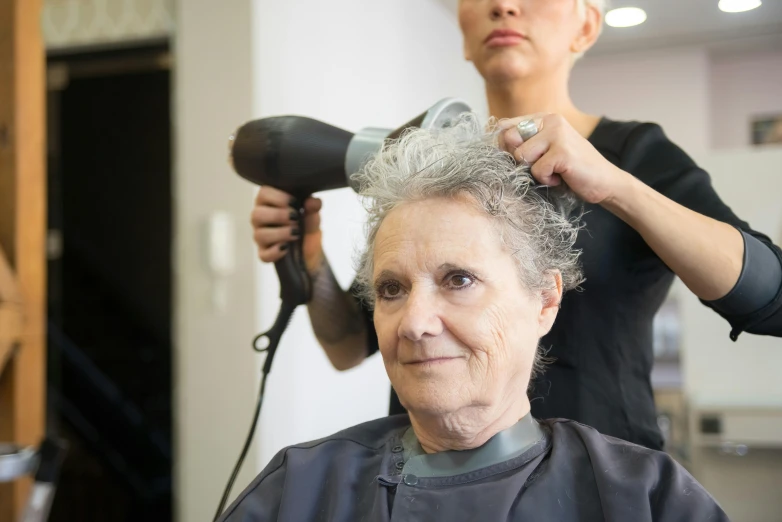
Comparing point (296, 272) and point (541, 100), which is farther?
point (296, 272)

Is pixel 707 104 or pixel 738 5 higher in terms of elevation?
pixel 738 5

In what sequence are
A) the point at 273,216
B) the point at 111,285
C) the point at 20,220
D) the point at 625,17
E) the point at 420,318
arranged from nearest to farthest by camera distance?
the point at 420,318 → the point at 625,17 → the point at 273,216 → the point at 20,220 → the point at 111,285

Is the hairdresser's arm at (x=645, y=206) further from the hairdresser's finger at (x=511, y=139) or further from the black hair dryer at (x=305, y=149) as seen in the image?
the black hair dryer at (x=305, y=149)

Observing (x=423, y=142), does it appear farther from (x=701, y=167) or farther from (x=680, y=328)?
(x=680, y=328)

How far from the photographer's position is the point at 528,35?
100 centimetres

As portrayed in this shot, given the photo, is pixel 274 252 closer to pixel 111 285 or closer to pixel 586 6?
pixel 586 6

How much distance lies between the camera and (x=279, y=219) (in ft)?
3.80

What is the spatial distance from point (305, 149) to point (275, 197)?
11cm

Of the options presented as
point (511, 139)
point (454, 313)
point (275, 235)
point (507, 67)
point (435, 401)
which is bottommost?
point (435, 401)

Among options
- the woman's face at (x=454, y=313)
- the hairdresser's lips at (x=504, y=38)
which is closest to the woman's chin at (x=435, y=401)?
the woman's face at (x=454, y=313)

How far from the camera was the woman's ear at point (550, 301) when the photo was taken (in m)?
0.93

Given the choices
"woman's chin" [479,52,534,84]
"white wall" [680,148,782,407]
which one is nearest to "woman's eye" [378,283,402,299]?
"woman's chin" [479,52,534,84]

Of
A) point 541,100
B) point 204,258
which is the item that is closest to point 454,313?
point 541,100

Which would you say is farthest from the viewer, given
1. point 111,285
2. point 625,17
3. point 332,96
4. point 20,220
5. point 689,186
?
point 111,285
